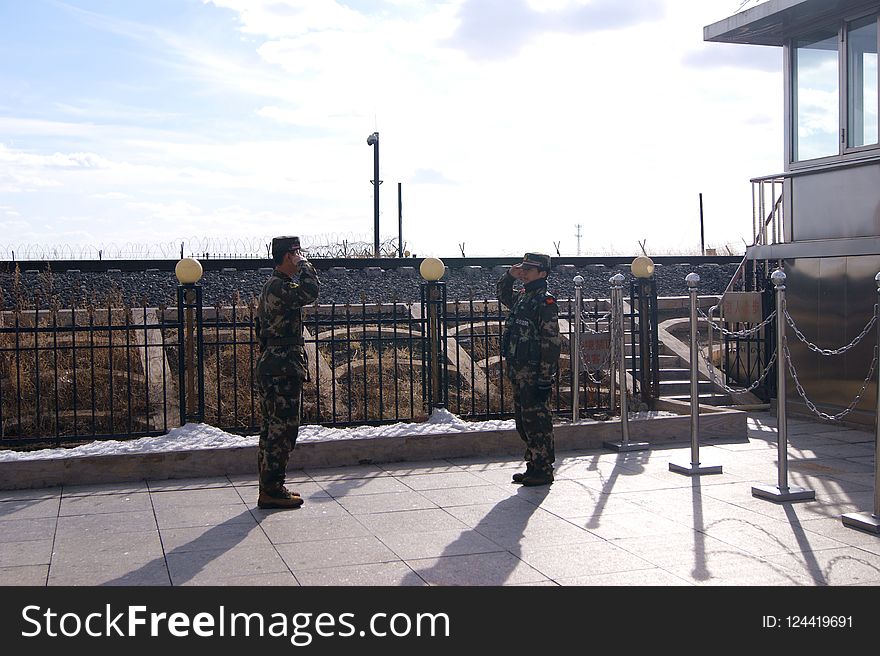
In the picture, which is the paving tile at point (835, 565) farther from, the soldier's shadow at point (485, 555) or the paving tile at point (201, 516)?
the paving tile at point (201, 516)

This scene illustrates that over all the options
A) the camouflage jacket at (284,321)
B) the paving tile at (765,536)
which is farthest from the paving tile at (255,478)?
the paving tile at (765,536)

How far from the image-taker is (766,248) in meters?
13.0

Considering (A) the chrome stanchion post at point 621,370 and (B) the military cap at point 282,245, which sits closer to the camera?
(B) the military cap at point 282,245

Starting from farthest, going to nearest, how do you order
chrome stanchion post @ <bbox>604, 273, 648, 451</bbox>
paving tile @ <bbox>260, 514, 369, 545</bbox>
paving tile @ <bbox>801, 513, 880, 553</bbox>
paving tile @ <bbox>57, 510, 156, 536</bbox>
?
chrome stanchion post @ <bbox>604, 273, 648, 451</bbox> → paving tile @ <bbox>57, 510, 156, 536</bbox> → paving tile @ <bbox>260, 514, 369, 545</bbox> → paving tile @ <bbox>801, 513, 880, 553</bbox>

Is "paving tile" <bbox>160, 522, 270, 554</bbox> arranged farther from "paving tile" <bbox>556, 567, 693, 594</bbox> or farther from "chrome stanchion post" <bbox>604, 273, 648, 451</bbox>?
"chrome stanchion post" <bbox>604, 273, 648, 451</bbox>

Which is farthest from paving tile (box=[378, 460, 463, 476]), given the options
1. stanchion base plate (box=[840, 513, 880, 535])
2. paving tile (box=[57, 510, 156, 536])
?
stanchion base plate (box=[840, 513, 880, 535])

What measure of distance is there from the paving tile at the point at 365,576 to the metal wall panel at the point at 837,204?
852 centimetres

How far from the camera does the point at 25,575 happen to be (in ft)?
18.9

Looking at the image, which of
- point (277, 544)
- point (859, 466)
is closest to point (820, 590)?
point (277, 544)

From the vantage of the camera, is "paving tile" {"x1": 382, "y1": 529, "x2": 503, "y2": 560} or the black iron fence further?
the black iron fence

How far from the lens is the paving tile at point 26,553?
6.07m

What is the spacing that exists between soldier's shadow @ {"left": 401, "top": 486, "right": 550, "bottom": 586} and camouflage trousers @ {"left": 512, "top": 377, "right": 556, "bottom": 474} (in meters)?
0.78

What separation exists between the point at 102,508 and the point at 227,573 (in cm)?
241

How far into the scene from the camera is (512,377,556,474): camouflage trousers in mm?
8242
